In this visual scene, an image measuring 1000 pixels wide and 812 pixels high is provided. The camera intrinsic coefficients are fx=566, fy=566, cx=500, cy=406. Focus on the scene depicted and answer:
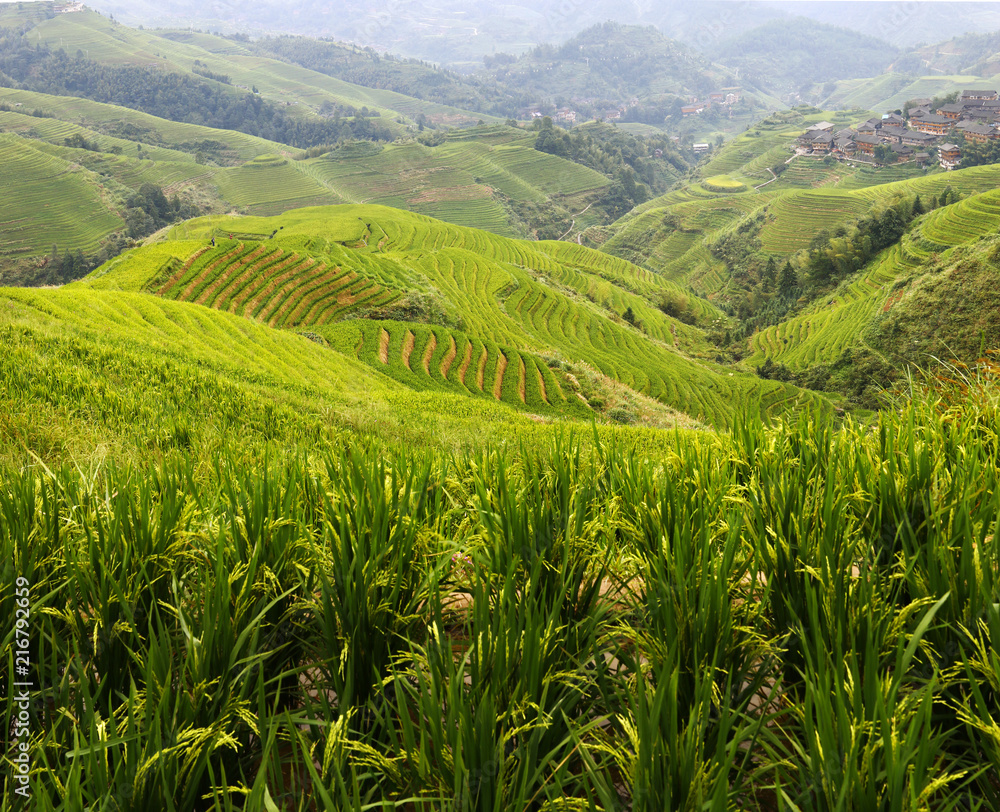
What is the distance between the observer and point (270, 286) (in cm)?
3291

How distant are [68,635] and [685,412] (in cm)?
3497

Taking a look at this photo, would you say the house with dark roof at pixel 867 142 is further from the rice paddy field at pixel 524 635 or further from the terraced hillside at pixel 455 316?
the rice paddy field at pixel 524 635

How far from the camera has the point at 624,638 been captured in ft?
6.49

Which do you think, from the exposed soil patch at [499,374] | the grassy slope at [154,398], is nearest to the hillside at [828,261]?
the grassy slope at [154,398]

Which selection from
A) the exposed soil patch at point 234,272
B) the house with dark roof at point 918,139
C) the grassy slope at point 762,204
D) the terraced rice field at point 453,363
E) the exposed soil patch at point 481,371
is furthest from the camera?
the house with dark roof at point 918,139

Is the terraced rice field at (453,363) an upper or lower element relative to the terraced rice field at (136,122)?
lower

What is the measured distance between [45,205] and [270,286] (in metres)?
96.8

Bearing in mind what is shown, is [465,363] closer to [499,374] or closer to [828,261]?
[499,374]

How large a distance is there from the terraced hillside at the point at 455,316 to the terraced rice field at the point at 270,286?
70 mm

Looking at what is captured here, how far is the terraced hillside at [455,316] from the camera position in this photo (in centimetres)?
2708

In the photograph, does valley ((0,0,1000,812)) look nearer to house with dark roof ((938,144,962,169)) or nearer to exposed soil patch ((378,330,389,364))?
exposed soil patch ((378,330,389,364))

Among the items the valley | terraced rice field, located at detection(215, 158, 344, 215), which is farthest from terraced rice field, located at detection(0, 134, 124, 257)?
the valley

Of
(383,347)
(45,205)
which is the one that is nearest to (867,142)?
(383,347)

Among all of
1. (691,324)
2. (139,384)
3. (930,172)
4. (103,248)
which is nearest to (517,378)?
(139,384)
